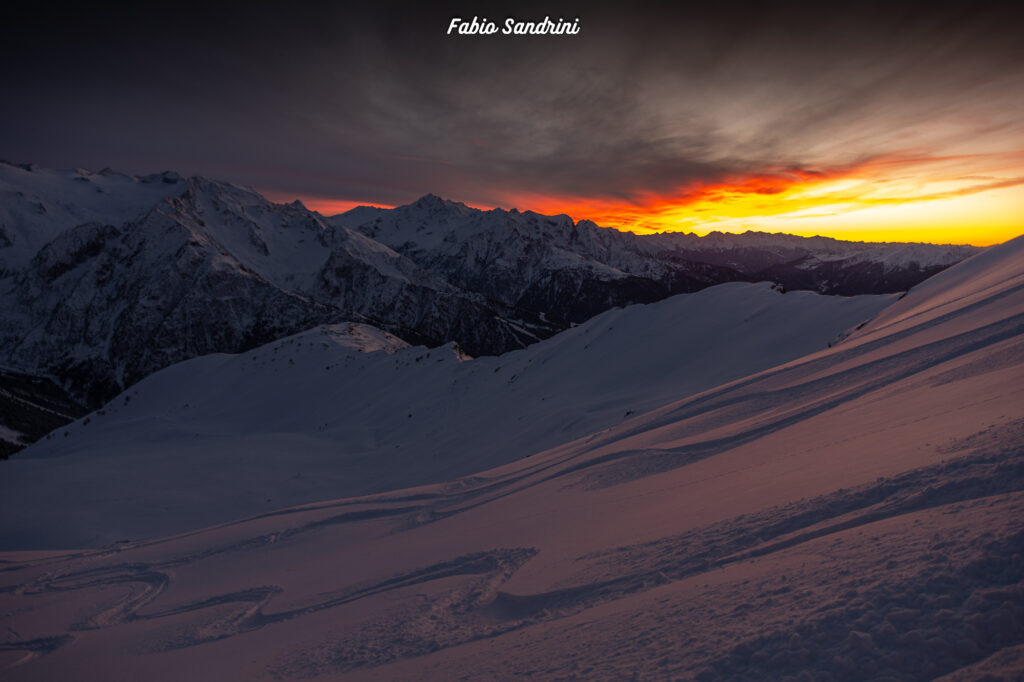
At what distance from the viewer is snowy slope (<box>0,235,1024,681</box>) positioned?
262 cm

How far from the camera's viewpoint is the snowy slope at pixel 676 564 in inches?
103

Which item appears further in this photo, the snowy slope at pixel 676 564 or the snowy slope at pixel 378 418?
the snowy slope at pixel 378 418

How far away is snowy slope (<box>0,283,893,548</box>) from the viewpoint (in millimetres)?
15195

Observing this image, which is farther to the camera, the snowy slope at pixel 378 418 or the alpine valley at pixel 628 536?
the snowy slope at pixel 378 418

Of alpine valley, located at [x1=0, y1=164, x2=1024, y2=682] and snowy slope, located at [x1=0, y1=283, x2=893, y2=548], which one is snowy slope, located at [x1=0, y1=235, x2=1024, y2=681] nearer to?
alpine valley, located at [x1=0, y1=164, x2=1024, y2=682]

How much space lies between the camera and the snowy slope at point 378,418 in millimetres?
15195

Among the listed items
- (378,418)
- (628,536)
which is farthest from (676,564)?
(378,418)

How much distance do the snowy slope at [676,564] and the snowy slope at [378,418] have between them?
5.55 m

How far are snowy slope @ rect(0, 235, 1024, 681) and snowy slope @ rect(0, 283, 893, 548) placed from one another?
5.55 meters

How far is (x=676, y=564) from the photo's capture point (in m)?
4.00

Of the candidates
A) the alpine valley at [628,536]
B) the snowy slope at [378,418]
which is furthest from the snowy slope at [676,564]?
the snowy slope at [378,418]

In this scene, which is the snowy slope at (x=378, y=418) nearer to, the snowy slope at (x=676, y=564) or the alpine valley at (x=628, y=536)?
the alpine valley at (x=628, y=536)

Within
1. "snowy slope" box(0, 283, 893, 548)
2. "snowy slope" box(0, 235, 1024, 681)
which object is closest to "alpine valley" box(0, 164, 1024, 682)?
"snowy slope" box(0, 235, 1024, 681)

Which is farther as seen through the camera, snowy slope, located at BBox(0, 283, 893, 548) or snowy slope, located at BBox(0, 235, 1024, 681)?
snowy slope, located at BBox(0, 283, 893, 548)
